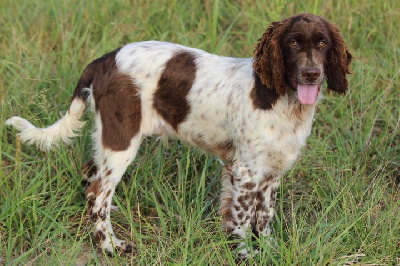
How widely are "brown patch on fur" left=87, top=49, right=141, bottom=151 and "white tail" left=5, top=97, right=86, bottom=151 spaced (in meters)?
0.18

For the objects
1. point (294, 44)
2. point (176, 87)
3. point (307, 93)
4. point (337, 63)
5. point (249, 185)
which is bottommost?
point (249, 185)

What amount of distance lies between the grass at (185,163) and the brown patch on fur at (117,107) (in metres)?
0.33

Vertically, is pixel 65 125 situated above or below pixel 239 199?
above

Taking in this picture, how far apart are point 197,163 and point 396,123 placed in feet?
4.95

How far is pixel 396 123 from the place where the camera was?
195 inches

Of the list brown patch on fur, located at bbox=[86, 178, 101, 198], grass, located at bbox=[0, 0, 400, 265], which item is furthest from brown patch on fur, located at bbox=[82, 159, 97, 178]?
brown patch on fur, located at bbox=[86, 178, 101, 198]

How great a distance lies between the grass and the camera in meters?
3.61

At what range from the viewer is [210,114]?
3.99 m

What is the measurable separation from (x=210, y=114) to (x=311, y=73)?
76 cm

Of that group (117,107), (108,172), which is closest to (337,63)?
(117,107)

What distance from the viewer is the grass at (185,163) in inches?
142

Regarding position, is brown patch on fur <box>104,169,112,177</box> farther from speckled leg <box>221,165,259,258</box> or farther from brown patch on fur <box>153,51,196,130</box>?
speckled leg <box>221,165,259,258</box>

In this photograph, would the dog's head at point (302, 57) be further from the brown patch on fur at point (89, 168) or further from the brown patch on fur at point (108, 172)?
the brown patch on fur at point (89, 168)

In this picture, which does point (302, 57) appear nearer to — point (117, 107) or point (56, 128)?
point (117, 107)
